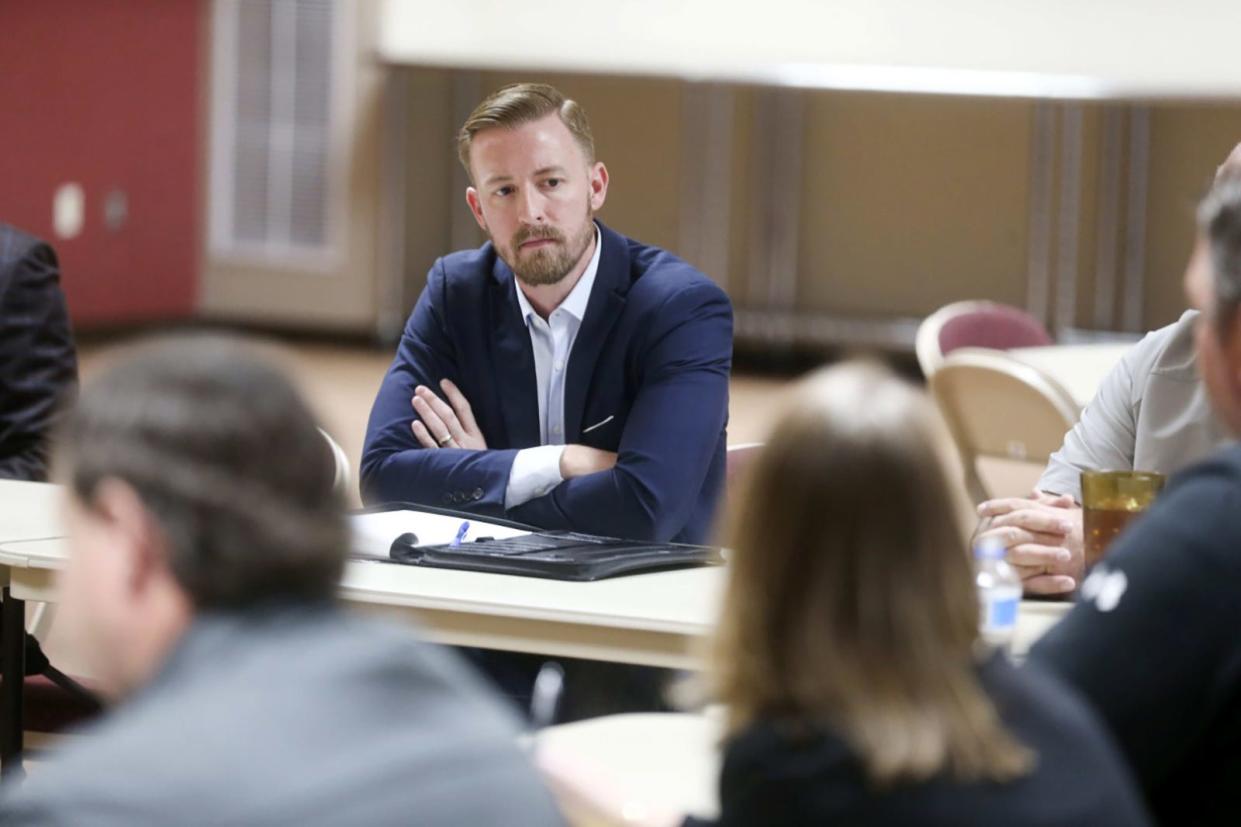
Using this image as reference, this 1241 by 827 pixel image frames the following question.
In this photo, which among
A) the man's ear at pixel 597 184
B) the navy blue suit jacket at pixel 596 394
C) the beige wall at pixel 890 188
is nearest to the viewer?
the navy blue suit jacket at pixel 596 394

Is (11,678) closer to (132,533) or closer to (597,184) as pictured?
(597,184)

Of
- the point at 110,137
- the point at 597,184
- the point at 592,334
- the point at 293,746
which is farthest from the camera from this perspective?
the point at 110,137

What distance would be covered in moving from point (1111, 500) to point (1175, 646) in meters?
0.83

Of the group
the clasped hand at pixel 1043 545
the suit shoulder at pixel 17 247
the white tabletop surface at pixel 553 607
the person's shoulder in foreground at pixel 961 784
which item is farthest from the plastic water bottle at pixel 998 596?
the suit shoulder at pixel 17 247

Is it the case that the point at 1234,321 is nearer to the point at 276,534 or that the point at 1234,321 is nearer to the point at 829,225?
the point at 276,534

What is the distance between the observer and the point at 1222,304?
1.74 m

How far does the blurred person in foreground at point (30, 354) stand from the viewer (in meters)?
3.83

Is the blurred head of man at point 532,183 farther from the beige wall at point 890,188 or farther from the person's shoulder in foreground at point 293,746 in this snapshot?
the beige wall at point 890,188

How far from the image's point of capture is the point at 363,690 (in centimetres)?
120

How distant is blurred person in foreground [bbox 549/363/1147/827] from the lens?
1.32m

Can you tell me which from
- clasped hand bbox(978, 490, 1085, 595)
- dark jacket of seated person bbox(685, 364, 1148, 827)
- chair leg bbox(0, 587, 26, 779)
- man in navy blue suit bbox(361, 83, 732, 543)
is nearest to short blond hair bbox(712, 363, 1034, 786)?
dark jacket of seated person bbox(685, 364, 1148, 827)

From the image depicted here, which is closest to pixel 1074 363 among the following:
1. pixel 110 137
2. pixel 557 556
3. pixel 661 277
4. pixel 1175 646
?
pixel 661 277

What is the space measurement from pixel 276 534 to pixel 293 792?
0.19 metres

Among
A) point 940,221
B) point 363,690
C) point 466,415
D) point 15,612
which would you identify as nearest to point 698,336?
point 466,415
